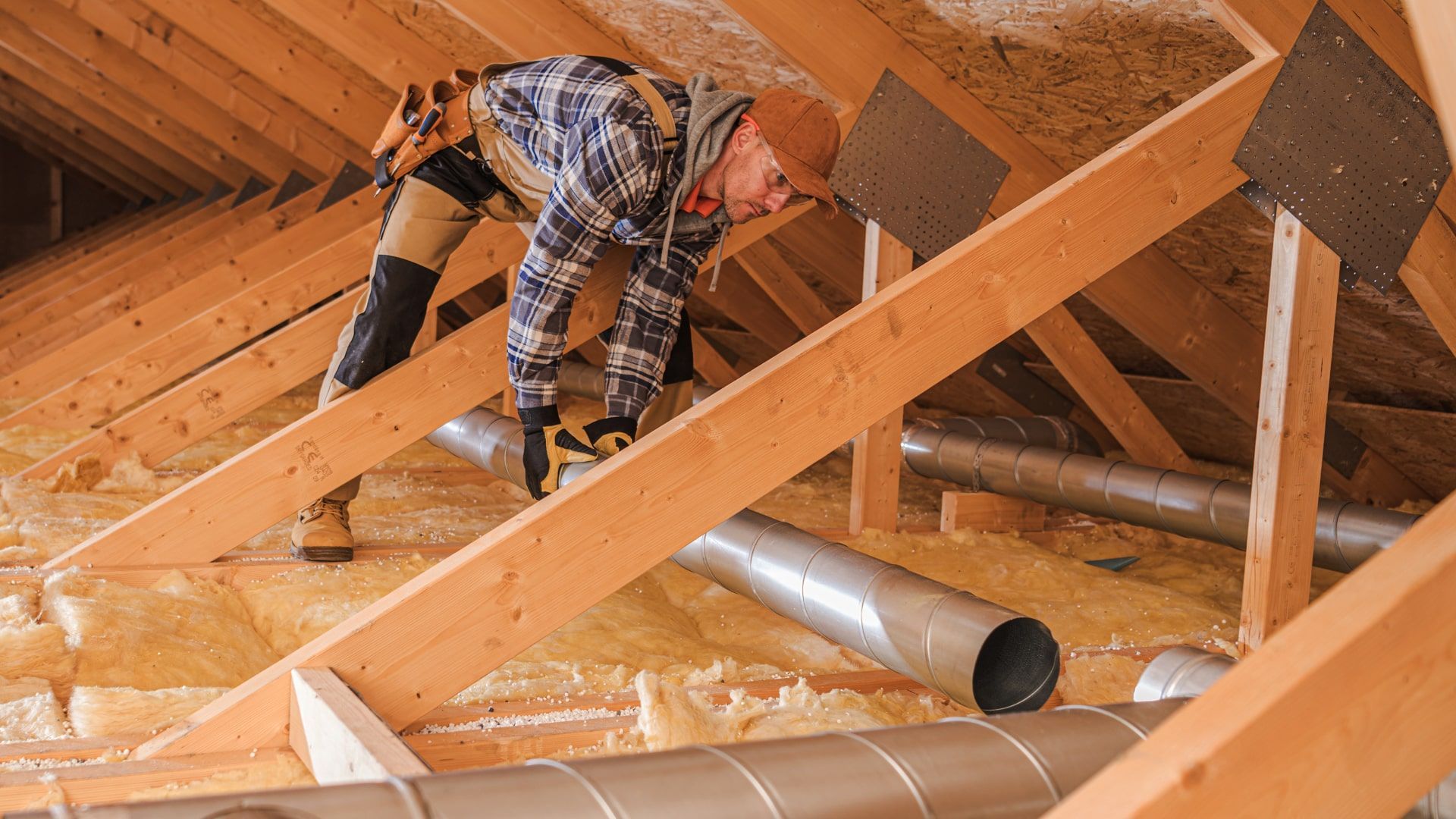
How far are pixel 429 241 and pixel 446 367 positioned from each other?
0.34 m

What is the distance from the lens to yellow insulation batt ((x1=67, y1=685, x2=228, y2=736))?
1505 millimetres

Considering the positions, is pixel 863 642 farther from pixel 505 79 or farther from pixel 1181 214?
pixel 505 79

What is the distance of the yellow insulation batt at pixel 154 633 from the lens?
5.81ft

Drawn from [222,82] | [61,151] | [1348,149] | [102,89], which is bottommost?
[1348,149]

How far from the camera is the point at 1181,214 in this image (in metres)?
1.95

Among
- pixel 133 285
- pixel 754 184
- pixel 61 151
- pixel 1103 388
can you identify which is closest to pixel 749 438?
pixel 754 184

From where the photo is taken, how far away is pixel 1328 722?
0.84 m

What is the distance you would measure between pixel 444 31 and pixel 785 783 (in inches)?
143

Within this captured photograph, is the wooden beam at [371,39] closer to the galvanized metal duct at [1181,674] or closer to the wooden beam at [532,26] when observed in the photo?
the wooden beam at [532,26]

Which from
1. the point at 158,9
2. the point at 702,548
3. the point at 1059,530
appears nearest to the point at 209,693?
the point at 702,548

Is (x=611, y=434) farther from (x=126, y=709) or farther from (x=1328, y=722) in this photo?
(x=1328, y=722)

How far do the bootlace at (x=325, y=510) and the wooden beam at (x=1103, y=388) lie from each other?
186 cm

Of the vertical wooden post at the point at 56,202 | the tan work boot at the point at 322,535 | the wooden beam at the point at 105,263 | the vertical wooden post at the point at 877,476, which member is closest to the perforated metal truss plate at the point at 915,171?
the vertical wooden post at the point at 877,476

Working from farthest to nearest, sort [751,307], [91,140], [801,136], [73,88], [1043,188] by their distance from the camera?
[91,140] < [73,88] < [751,307] < [1043,188] < [801,136]
